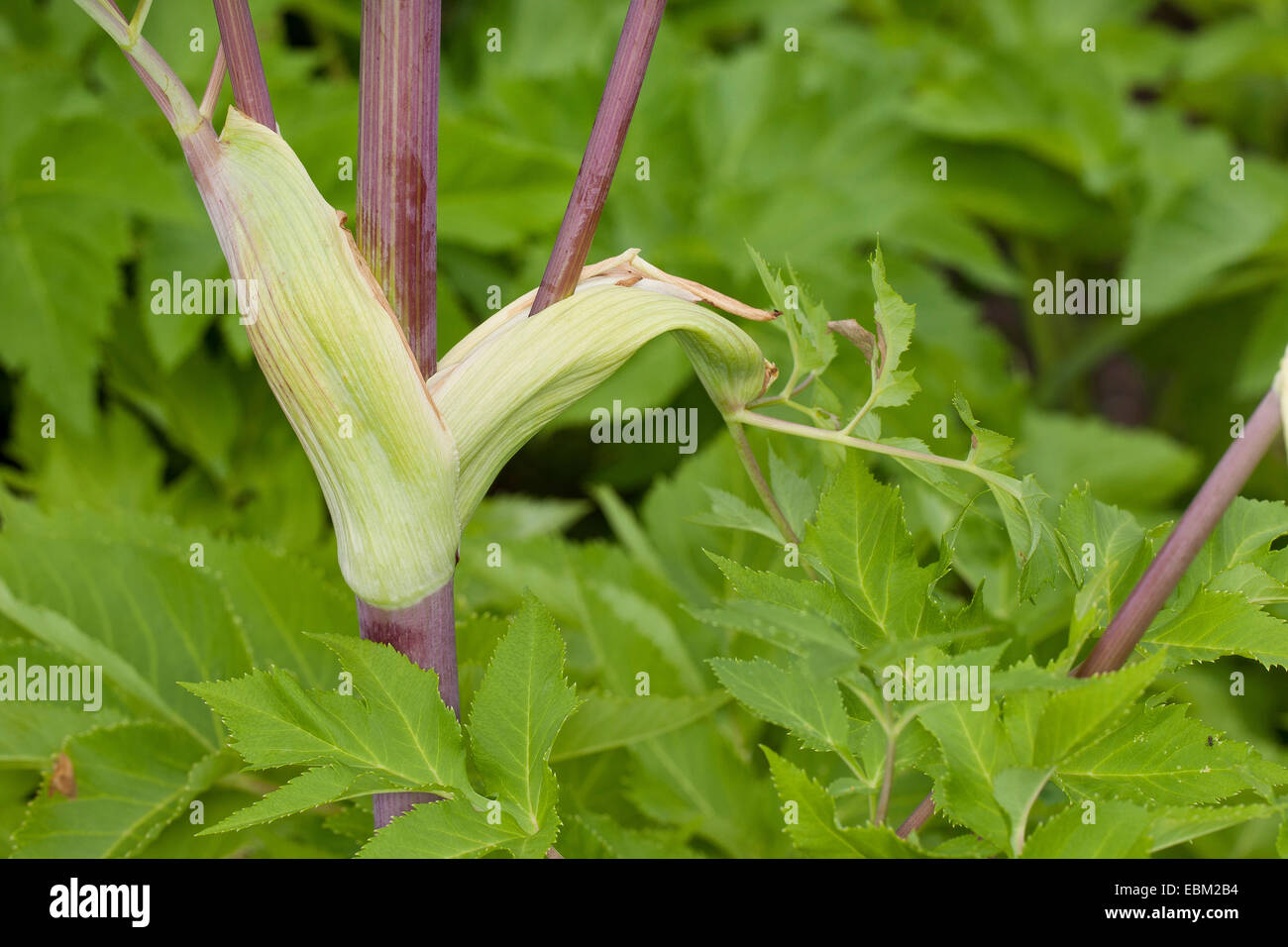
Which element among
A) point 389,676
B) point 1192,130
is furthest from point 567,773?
point 1192,130

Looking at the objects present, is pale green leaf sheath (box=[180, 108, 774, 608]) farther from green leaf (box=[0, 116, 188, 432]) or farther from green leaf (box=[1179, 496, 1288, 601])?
green leaf (box=[0, 116, 188, 432])

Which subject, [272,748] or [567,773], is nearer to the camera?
[272,748]

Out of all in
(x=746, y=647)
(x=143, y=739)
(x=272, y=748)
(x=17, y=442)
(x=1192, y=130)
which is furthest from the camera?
(x=1192, y=130)

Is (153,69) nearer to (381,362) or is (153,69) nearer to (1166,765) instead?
(381,362)

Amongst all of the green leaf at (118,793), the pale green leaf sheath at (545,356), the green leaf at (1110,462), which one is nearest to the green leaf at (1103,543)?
the pale green leaf sheath at (545,356)

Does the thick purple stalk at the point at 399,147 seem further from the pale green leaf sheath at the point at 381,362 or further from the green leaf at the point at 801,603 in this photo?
the green leaf at the point at 801,603

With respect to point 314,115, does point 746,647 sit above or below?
below
